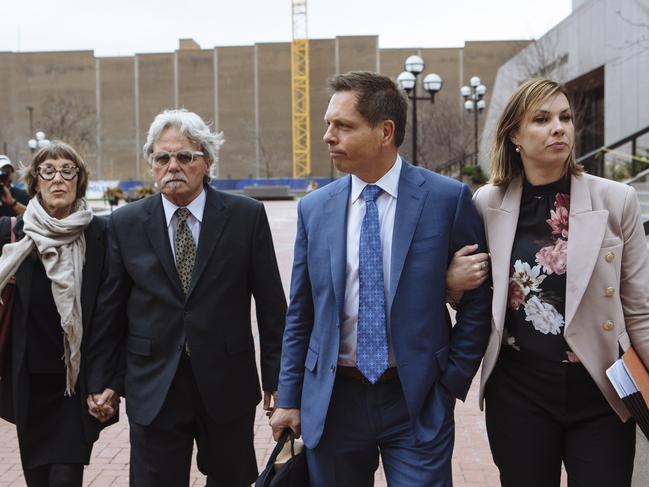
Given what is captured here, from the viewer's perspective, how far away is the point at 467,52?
67.2 meters

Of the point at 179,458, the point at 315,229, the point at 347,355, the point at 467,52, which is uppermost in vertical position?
the point at 467,52

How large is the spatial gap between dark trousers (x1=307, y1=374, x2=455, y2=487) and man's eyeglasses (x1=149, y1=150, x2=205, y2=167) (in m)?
1.28

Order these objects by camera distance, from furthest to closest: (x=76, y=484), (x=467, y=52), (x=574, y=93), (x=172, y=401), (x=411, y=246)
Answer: (x=467, y=52), (x=574, y=93), (x=76, y=484), (x=172, y=401), (x=411, y=246)

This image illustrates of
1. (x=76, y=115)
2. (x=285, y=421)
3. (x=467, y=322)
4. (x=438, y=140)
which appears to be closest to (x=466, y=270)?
(x=467, y=322)

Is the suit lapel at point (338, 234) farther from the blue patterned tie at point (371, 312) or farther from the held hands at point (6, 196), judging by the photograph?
the held hands at point (6, 196)

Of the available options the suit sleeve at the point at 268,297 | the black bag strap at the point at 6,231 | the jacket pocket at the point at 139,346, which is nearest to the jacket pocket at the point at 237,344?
the suit sleeve at the point at 268,297

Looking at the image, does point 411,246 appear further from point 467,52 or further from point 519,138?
point 467,52

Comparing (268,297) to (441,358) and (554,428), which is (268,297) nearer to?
(441,358)

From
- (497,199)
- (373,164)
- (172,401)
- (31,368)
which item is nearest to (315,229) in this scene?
(373,164)

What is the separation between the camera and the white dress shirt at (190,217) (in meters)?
3.50

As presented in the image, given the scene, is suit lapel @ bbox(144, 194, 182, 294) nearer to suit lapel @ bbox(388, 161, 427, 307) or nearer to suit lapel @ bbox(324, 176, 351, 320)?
suit lapel @ bbox(324, 176, 351, 320)

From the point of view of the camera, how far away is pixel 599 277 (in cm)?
276

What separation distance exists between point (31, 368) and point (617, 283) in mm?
2782

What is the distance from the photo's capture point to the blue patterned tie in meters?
2.76
